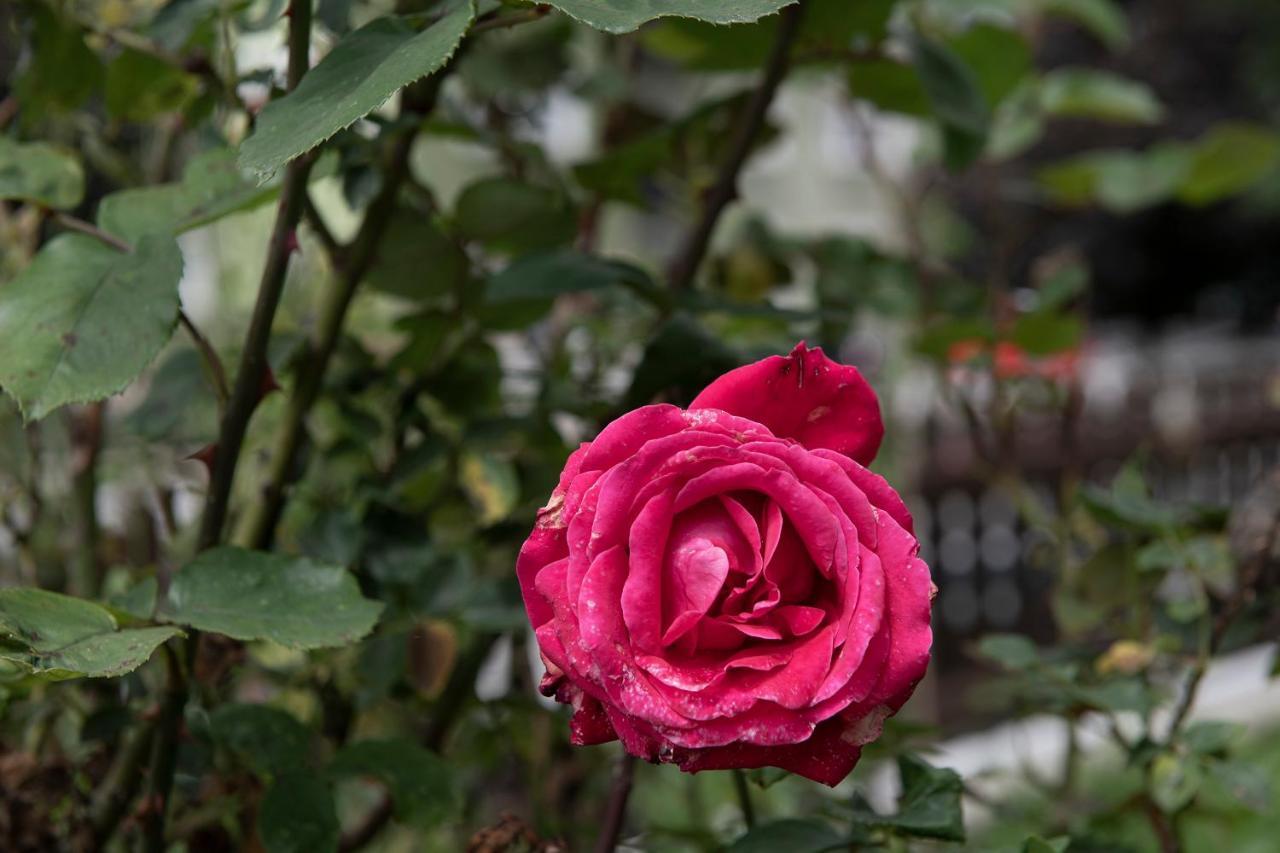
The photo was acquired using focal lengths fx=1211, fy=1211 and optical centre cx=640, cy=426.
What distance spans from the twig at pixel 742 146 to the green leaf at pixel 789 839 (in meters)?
0.41

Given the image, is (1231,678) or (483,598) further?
(1231,678)

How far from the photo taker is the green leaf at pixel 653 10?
48 centimetres

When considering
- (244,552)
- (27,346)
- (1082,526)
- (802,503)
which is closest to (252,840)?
(244,552)

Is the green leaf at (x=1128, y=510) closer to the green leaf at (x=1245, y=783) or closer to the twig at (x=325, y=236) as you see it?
the green leaf at (x=1245, y=783)

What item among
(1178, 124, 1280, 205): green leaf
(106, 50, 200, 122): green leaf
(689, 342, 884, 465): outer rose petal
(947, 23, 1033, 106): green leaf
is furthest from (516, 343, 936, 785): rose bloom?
(1178, 124, 1280, 205): green leaf

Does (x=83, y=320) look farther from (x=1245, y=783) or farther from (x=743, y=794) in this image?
(x=1245, y=783)

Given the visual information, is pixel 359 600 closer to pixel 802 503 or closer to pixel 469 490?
pixel 802 503

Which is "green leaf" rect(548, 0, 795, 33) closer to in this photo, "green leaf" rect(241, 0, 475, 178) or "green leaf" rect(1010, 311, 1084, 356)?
"green leaf" rect(241, 0, 475, 178)

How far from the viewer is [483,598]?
0.88m

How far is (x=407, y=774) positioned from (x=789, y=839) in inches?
10.1

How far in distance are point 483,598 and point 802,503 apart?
0.46 meters

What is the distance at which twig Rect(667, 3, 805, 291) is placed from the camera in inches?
36.4

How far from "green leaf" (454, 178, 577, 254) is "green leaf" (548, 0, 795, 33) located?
0.45 meters

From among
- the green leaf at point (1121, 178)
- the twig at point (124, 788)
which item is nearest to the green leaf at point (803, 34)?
the twig at point (124, 788)
